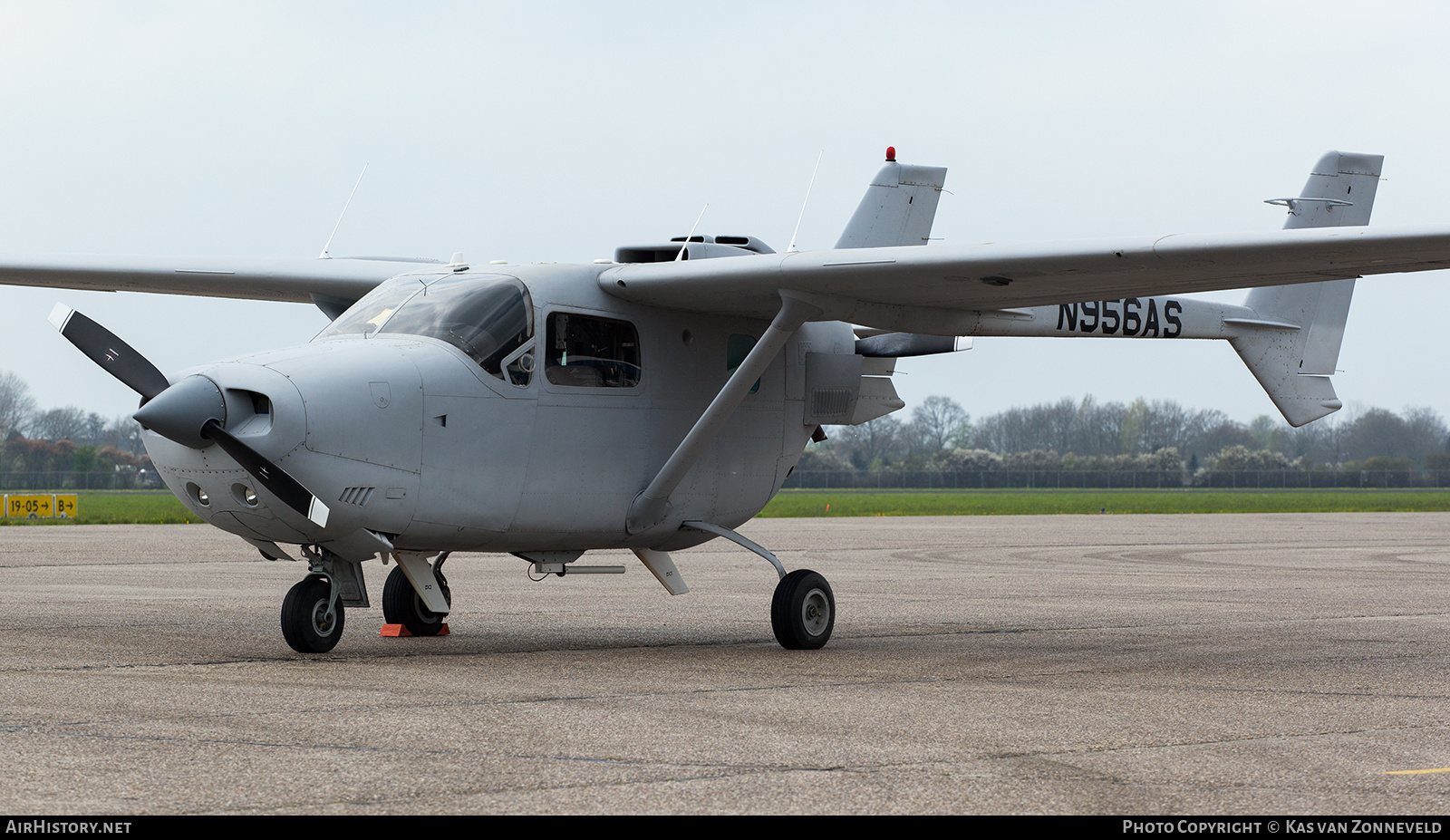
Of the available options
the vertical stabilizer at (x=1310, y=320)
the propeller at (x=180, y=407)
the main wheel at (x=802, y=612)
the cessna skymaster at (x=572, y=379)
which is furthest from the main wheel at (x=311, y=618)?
the vertical stabilizer at (x=1310, y=320)

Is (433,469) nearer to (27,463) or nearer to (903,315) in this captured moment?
(903,315)

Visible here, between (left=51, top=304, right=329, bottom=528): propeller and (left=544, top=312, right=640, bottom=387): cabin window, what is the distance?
2.32 meters

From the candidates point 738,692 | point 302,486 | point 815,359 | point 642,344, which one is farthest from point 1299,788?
point 815,359

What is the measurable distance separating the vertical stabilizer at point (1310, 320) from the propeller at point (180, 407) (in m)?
9.87

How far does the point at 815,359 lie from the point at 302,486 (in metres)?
5.16

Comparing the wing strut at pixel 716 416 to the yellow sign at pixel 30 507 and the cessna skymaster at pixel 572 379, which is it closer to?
the cessna skymaster at pixel 572 379

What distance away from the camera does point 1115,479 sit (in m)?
103

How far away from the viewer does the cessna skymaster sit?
9.46 meters

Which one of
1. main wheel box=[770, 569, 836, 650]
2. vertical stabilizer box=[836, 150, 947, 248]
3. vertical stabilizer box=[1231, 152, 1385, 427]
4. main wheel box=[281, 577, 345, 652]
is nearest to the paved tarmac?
main wheel box=[281, 577, 345, 652]

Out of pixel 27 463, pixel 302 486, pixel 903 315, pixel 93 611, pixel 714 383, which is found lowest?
pixel 27 463

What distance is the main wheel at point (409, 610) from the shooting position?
40.6 ft

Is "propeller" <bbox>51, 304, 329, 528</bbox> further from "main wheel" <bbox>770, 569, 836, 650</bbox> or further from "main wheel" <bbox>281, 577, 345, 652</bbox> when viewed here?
"main wheel" <bbox>770, 569, 836, 650</bbox>

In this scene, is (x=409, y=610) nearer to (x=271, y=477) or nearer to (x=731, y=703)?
(x=271, y=477)
